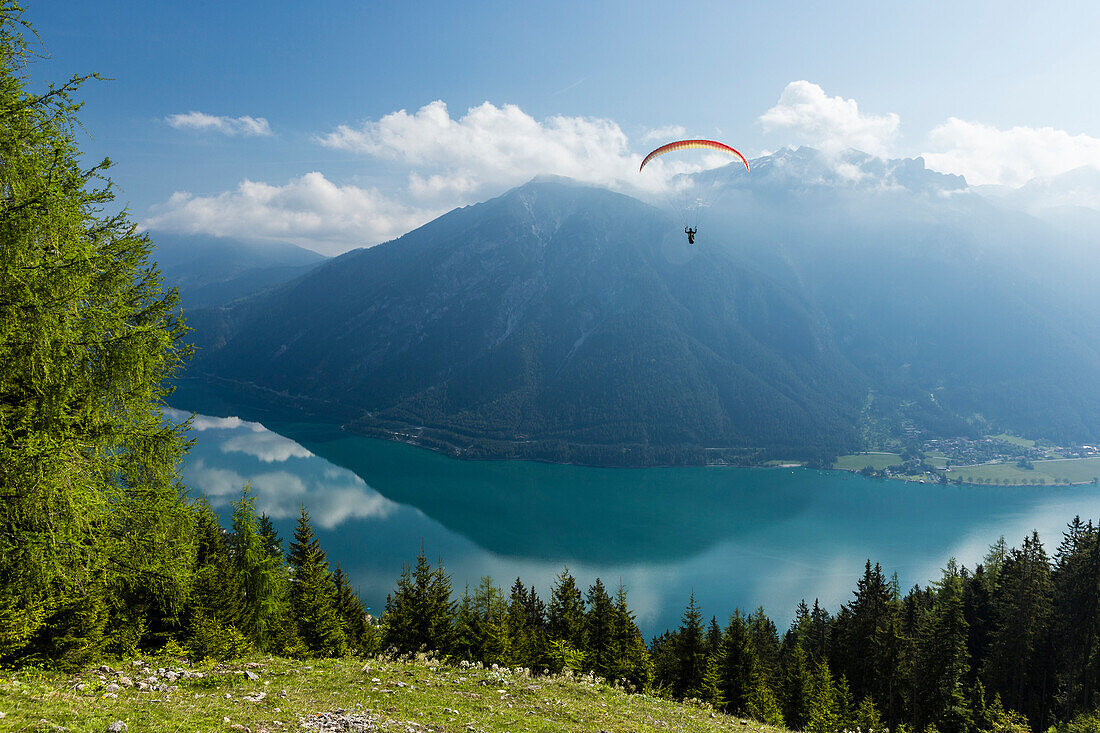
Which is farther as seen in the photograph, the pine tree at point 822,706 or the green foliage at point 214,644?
the pine tree at point 822,706

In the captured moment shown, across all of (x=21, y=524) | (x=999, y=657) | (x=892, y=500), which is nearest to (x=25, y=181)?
(x=21, y=524)

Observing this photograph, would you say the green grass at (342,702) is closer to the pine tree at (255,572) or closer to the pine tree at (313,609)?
the pine tree at (313,609)

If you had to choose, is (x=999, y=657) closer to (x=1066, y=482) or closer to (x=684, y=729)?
(x=684, y=729)

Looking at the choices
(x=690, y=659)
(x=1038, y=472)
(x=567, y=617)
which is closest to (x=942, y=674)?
(x=690, y=659)

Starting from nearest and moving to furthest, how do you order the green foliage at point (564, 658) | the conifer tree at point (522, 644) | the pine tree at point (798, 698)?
the green foliage at point (564, 658)
the conifer tree at point (522, 644)
the pine tree at point (798, 698)

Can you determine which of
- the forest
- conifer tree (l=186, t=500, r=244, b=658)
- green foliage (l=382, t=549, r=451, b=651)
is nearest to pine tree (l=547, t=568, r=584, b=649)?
the forest

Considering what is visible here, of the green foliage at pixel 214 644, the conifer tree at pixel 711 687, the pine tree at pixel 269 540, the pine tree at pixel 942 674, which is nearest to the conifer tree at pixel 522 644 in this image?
the conifer tree at pixel 711 687

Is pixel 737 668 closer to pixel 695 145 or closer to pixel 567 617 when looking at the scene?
pixel 567 617
